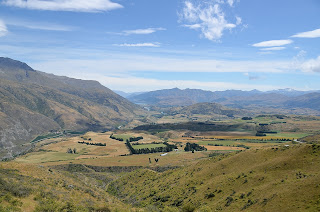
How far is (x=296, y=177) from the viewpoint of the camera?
42.5m

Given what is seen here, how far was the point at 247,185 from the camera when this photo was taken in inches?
1901

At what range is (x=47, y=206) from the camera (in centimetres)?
3191

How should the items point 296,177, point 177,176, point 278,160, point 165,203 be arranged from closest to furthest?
point 296,177
point 278,160
point 165,203
point 177,176

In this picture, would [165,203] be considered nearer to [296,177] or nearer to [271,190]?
[271,190]

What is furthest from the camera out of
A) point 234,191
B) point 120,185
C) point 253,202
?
point 120,185

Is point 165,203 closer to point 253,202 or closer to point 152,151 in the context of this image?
point 253,202

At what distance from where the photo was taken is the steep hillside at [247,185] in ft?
117

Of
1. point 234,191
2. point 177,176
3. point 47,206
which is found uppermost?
point 47,206

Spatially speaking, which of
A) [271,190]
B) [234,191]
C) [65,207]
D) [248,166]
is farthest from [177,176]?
[65,207]

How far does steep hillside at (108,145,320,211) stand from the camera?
35.6 meters

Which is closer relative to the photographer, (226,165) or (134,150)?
(226,165)

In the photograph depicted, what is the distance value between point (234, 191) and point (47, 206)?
116 ft

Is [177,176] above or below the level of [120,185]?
above

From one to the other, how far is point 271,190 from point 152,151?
479 ft
